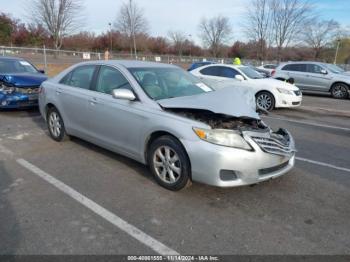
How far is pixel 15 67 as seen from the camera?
9.62m

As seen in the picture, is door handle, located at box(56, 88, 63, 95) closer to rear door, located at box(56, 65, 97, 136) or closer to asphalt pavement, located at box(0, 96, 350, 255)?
rear door, located at box(56, 65, 97, 136)

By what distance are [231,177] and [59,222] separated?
1.88 m

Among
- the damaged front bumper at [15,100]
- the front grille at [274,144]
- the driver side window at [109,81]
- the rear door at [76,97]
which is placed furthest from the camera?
the damaged front bumper at [15,100]

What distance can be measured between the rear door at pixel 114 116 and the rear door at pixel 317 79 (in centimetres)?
1249

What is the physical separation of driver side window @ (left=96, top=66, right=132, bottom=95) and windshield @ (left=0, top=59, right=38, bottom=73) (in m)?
5.52

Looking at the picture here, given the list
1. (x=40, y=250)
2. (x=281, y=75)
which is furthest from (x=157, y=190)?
(x=281, y=75)

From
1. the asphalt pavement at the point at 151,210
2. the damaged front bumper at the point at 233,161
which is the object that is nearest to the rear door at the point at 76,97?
the asphalt pavement at the point at 151,210

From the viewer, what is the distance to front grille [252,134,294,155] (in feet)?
12.3

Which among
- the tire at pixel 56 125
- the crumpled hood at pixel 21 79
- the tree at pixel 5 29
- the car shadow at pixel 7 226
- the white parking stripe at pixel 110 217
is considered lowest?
the car shadow at pixel 7 226

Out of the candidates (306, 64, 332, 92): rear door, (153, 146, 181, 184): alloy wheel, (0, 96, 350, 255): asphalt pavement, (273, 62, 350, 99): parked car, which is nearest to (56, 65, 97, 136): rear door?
(0, 96, 350, 255): asphalt pavement

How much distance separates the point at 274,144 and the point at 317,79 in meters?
12.6

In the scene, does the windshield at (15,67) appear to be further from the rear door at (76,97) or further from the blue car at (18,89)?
the rear door at (76,97)

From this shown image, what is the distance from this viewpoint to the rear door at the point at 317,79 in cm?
1481

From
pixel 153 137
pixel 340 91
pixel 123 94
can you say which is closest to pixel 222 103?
pixel 153 137
